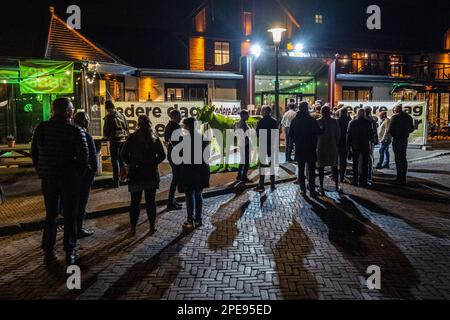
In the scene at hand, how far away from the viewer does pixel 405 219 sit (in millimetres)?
7176

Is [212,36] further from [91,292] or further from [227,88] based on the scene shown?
[91,292]

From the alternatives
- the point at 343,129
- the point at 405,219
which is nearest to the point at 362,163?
the point at 343,129

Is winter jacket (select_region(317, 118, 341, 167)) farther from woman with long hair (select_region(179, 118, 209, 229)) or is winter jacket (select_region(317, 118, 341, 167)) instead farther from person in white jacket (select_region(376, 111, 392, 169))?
person in white jacket (select_region(376, 111, 392, 169))

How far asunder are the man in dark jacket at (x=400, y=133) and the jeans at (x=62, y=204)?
7807 millimetres

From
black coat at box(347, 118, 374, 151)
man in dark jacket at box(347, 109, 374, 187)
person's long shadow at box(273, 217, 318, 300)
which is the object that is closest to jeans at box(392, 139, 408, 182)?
man in dark jacket at box(347, 109, 374, 187)

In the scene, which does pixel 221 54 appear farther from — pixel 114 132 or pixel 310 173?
pixel 310 173

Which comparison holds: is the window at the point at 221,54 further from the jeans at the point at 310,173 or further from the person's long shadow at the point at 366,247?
the person's long shadow at the point at 366,247

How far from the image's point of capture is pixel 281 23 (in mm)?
24391

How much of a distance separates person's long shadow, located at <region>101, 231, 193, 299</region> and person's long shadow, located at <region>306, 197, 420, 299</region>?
86.2 inches

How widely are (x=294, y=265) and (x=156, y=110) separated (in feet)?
26.6

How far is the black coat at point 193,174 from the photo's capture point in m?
6.61

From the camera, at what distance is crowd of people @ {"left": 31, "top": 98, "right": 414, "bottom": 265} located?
5109 millimetres

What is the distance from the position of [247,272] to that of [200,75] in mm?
17122

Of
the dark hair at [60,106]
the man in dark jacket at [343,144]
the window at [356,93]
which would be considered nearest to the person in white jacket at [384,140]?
the man in dark jacket at [343,144]
